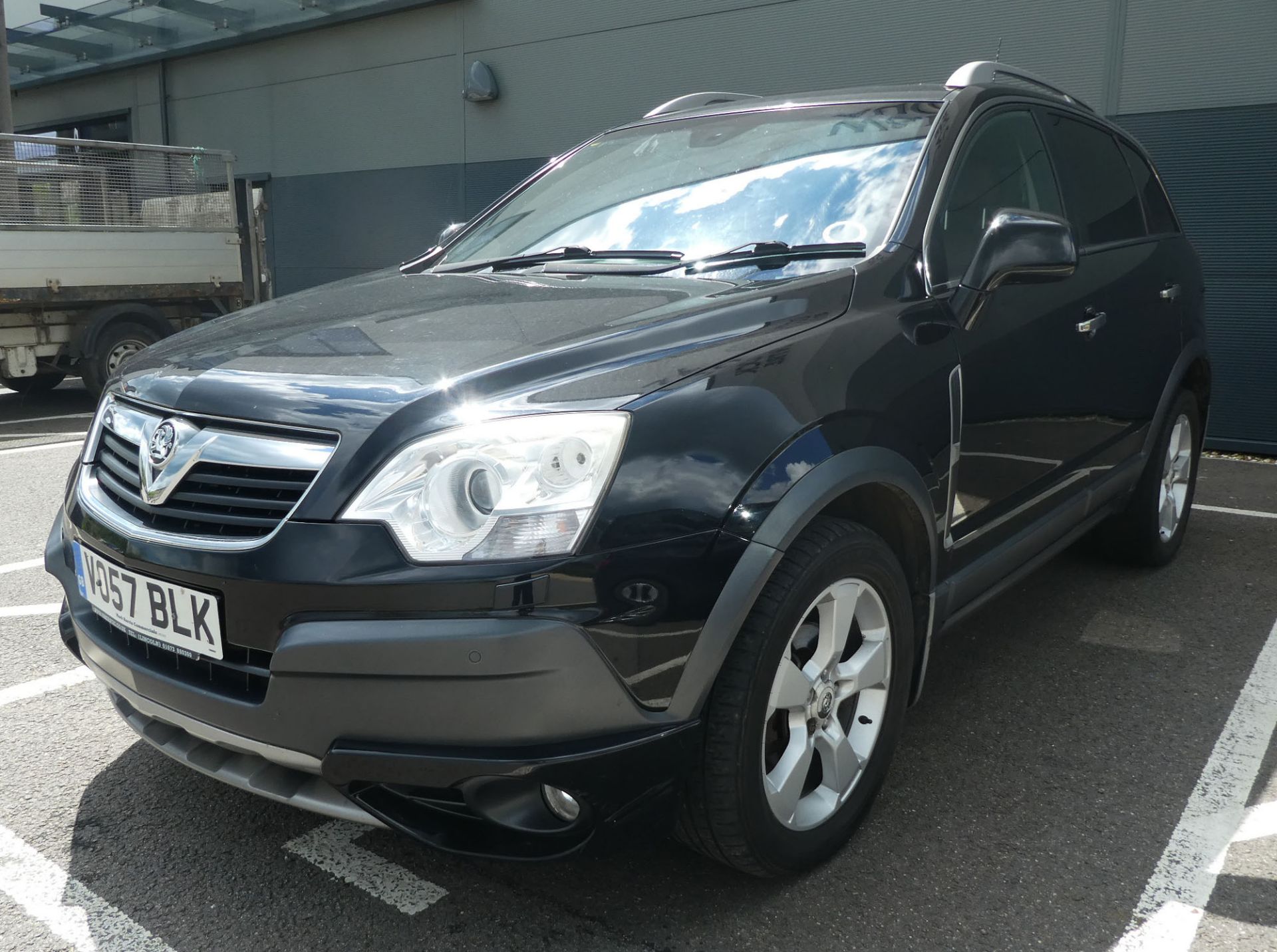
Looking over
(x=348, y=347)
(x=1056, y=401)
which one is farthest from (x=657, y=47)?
(x=348, y=347)

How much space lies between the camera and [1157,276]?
385cm

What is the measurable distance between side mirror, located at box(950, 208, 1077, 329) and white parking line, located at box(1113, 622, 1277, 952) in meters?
1.27

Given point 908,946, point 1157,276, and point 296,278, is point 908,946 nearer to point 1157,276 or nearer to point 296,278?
point 1157,276

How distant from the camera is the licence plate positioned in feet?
6.31

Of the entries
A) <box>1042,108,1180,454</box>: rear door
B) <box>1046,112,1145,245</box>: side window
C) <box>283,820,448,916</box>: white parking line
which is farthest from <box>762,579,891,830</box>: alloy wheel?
<box>1046,112,1145,245</box>: side window

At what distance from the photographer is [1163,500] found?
4.25 m

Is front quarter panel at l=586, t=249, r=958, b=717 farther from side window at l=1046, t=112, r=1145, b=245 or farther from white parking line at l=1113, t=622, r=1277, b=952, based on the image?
side window at l=1046, t=112, r=1145, b=245

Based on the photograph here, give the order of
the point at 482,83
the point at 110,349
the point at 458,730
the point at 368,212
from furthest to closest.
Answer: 1. the point at 368,212
2. the point at 482,83
3. the point at 110,349
4. the point at 458,730

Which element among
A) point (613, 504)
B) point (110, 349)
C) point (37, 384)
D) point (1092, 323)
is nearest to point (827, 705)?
point (613, 504)

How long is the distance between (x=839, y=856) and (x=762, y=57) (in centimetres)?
796

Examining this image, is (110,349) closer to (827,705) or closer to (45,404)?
(45,404)

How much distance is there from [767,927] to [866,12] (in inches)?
309

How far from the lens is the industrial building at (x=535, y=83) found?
709 cm

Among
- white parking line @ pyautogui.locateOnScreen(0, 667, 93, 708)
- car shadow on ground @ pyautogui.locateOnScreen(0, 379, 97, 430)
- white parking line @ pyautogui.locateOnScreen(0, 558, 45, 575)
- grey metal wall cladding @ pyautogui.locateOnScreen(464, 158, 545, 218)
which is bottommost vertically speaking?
car shadow on ground @ pyautogui.locateOnScreen(0, 379, 97, 430)
